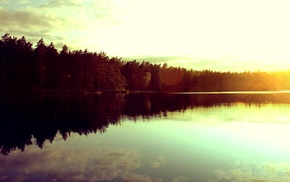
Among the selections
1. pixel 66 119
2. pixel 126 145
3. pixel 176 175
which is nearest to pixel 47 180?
pixel 176 175

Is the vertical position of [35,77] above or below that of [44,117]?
above

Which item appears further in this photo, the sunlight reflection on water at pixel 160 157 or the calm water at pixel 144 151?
the calm water at pixel 144 151

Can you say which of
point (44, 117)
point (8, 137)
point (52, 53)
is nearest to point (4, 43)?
point (52, 53)

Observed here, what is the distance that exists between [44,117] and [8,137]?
1898cm

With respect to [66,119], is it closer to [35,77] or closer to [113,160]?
[113,160]

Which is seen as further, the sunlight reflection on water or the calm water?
the calm water

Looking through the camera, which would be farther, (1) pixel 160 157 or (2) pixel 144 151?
(2) pixel 144 151

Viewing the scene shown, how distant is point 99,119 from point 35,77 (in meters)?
86.8

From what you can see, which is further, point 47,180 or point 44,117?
point 44,117

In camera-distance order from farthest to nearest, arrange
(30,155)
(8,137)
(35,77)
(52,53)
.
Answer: (52,53), (35,77), (8,137), (30,155)

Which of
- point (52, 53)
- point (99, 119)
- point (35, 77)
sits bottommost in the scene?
point (99, 119)

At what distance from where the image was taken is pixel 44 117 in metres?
59.5

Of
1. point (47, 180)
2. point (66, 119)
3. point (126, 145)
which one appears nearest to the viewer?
point (47, 180)

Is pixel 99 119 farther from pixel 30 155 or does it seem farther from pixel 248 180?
pixel 248 180
